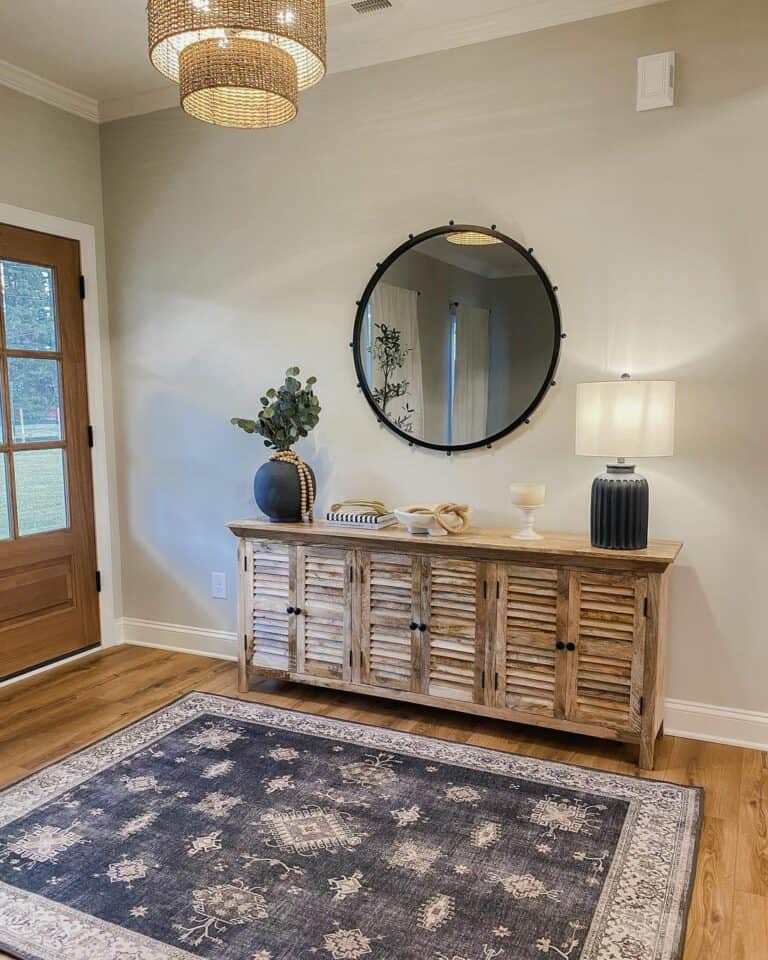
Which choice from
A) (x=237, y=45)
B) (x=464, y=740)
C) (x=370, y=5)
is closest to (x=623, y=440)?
(x=464, y=740)

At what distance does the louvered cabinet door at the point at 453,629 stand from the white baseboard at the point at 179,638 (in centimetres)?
126

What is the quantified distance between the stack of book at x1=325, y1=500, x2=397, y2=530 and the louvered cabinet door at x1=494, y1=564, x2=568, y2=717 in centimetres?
58

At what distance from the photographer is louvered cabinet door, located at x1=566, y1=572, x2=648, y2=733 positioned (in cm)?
255

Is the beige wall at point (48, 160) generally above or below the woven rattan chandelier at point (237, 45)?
above

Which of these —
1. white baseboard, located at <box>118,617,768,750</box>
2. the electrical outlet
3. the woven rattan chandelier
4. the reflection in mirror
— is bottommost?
Answer: white baseboard, located at <box>118,617,768,750</box>

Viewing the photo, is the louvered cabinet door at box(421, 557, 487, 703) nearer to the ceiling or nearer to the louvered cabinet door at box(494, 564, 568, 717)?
the louvered cabinet door at box(494, 564, 568, 717)

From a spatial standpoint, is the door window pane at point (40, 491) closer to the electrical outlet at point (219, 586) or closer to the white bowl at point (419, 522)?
the electrical outlet at point (219, 586)

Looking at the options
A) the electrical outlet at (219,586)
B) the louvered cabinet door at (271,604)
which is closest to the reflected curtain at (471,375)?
the louvered cabinet door at (271,604)

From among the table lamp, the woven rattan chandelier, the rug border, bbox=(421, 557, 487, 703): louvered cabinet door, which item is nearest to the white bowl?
bbox=(421, 557, 487, 703): louvered cabinet door

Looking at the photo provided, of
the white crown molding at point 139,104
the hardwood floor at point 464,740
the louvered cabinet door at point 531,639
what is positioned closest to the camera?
the hardwood floor at point 464,740

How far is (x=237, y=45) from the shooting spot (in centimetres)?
185

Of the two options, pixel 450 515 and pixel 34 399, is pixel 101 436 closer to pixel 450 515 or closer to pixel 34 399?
pixel 34 399

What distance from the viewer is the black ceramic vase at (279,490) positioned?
3.15 meters

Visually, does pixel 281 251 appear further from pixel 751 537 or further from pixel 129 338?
pixel 751 537
